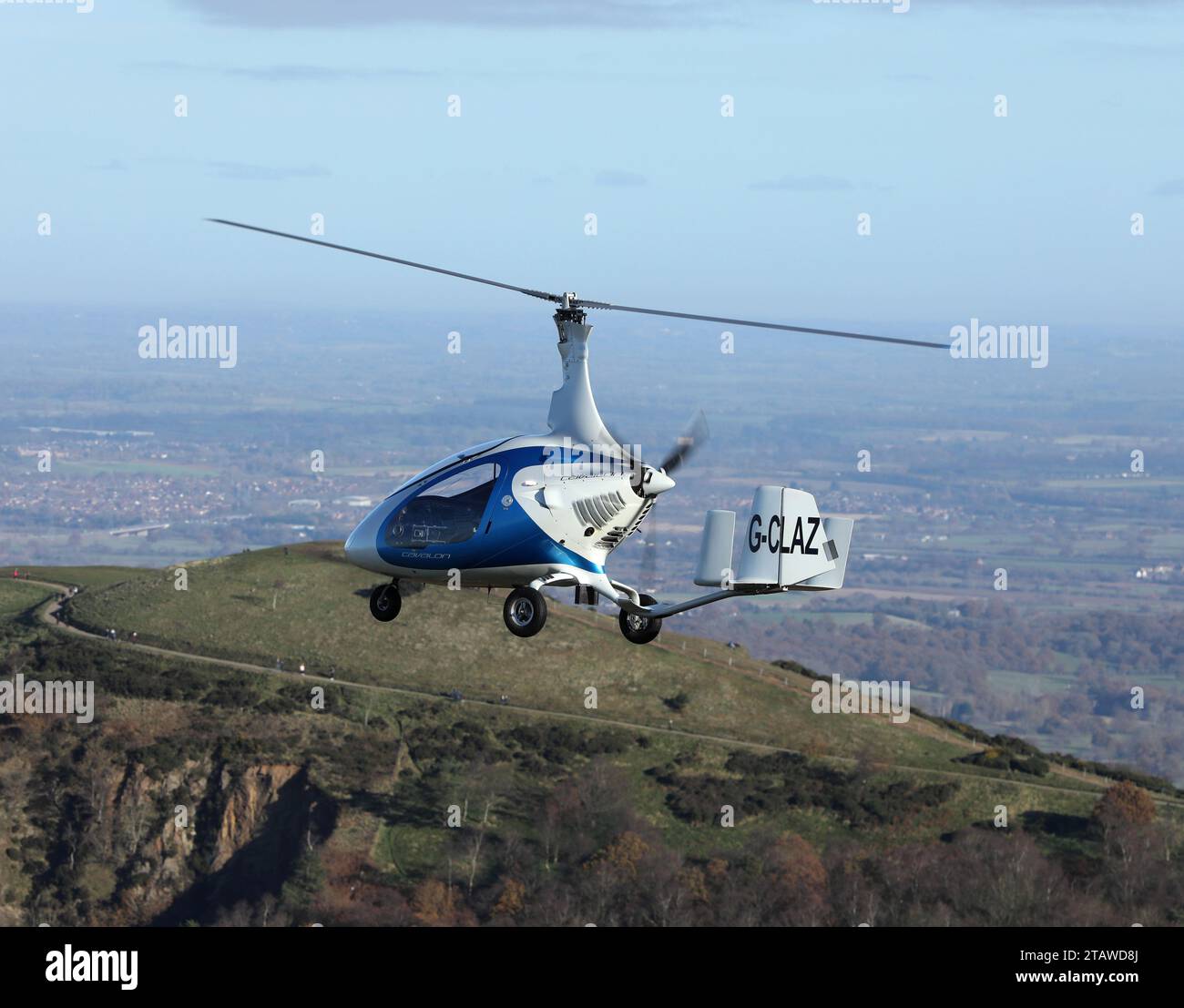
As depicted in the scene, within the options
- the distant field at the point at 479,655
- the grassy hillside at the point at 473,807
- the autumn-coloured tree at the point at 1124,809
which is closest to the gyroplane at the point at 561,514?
the grassy hillside at the point at 473,807

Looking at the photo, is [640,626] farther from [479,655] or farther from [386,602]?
[479,655]

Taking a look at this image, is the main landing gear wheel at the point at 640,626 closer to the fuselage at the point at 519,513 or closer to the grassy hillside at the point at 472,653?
the fuselage at the point at 519,513

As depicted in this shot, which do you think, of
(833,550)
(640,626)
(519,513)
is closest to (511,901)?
(640,626)

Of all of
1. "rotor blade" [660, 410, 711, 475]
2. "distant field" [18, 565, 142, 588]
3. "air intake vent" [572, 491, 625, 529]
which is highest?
"rotor blade" [660, 410, 711, 475]

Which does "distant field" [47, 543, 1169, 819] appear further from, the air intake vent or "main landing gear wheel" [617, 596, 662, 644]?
the air intake vent

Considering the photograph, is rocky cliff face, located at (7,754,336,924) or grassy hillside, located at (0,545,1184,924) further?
rocky cliff face, located at (7,754,336,924)

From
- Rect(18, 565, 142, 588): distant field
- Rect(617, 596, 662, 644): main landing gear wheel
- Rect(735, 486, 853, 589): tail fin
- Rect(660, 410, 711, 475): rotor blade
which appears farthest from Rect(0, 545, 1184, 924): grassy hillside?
Rect(735, 486, 853, 589): tail fin
